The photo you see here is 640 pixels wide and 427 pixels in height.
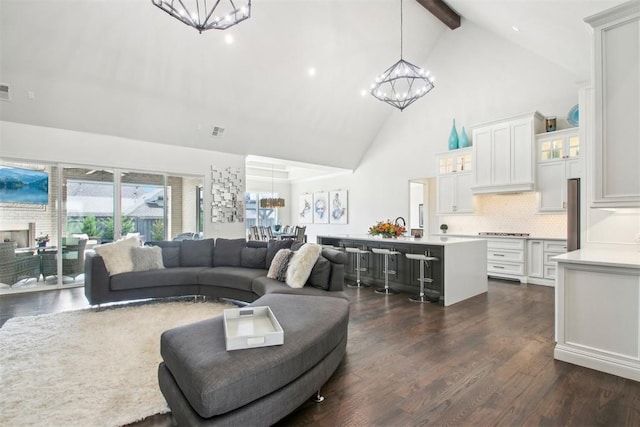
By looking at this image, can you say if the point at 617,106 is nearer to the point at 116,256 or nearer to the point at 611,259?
the point at 611,259

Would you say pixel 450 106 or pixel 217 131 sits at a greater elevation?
pixel 450 106

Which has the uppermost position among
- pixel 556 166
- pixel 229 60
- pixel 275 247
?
pixel 229 60

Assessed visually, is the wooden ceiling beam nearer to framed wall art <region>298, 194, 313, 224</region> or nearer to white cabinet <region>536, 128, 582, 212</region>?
white cabinet <region>536, 128, 582, 212</region>

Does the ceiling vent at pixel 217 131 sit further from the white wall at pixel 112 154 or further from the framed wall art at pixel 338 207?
the framed wall art at pixel 338 207

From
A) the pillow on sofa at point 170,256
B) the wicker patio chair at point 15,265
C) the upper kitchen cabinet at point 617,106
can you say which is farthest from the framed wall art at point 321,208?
the upper kitchen cabinet at point 617,106

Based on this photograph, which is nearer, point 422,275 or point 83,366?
point 83,366

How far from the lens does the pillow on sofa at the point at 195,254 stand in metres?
4.85

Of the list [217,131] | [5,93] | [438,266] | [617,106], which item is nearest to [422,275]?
[438,266]

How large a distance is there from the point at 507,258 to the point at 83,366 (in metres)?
6.65

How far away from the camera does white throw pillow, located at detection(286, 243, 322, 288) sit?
3.56m

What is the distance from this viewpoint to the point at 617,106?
98.0 inches

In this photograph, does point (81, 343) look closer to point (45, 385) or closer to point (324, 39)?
point (45, 385)

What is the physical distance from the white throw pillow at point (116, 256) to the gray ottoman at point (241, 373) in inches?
113

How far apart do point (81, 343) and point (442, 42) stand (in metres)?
8.81
